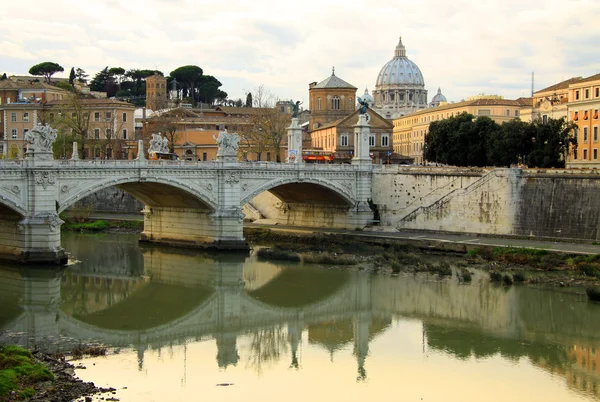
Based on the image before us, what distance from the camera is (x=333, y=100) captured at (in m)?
65.5

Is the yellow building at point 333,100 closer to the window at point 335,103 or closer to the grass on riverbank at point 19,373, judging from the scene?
the window at point 335,103

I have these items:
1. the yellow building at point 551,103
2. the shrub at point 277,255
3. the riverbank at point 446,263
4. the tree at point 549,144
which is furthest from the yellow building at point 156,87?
the shrub at point 277,255

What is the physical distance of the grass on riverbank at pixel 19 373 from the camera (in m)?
15.3

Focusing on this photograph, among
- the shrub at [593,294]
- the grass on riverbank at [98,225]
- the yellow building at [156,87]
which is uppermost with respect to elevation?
the yellow building at [156,87]

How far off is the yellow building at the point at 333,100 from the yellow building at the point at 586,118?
21.9m

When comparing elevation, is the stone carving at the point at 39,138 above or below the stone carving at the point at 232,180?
above

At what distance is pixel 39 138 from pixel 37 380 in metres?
14.9

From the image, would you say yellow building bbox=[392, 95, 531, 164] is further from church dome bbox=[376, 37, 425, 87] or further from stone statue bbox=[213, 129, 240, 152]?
stone statue bbox=[213, 129, 240, 152]

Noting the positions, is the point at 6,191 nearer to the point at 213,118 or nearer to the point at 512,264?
the point at 512,264

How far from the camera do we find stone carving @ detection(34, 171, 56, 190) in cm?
2902

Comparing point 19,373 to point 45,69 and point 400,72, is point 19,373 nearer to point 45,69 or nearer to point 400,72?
point 45,69

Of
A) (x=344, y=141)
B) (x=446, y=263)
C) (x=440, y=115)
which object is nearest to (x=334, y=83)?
(x=344, y=141)

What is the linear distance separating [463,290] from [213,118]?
42773 mm

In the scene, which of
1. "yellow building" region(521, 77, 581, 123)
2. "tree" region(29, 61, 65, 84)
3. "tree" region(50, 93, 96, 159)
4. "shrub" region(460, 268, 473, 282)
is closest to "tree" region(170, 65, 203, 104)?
"tree" region(29, 61, 65, 84)
